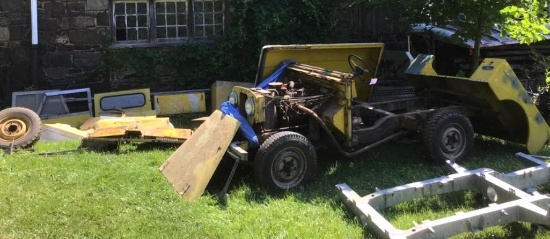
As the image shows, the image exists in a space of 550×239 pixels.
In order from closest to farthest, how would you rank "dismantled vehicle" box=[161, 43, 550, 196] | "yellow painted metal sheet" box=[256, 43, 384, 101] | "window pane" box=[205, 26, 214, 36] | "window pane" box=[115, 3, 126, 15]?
"dismantled vehicle" box=[161, 43, 550, 196]
"yellow painted metal sheet" box=[256, 43, 384, 101]
"window pane" box=[115, 3, 126, 15]
"window pane" box=[205, 26, 214, 36]

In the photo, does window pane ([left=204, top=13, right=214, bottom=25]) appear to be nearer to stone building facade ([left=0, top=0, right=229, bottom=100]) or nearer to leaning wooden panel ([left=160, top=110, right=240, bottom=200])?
stone building facade ([left=0, top=0, right=229, bottom=100])

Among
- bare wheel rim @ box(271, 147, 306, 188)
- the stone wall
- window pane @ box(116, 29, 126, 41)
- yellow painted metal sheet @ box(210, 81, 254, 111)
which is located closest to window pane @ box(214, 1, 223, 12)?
yellow painted metal sheet @ box(210, 81, 254, 111)

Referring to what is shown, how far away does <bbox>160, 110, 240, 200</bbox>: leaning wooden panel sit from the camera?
4859mm

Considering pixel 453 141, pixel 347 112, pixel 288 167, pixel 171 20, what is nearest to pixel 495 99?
pixel 453 141

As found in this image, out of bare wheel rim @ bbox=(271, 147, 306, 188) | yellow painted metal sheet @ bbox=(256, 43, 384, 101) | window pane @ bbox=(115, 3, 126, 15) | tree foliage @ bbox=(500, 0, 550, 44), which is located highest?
window pane @ bbox=(115, 3, 126, 15)

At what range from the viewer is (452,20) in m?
7.66

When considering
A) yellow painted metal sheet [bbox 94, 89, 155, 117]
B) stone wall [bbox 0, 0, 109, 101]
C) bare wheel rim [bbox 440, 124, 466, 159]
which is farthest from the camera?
stone wall [bbox 0, 0, 109, 101]

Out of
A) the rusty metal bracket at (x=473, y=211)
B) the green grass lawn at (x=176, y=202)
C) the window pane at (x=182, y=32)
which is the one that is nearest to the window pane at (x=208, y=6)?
the window pane at (x=182, y=32)

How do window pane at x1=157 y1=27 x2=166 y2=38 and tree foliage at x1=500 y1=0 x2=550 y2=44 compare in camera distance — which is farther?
window pane at x1=157 y1=27 x2=166 y2=38

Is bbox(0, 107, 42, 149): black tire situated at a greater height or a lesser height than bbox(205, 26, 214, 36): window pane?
lesser

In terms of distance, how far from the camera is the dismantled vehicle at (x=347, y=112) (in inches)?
205

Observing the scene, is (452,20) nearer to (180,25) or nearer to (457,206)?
(457,206)

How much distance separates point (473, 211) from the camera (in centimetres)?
396

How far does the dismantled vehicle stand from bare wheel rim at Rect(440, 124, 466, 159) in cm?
1
